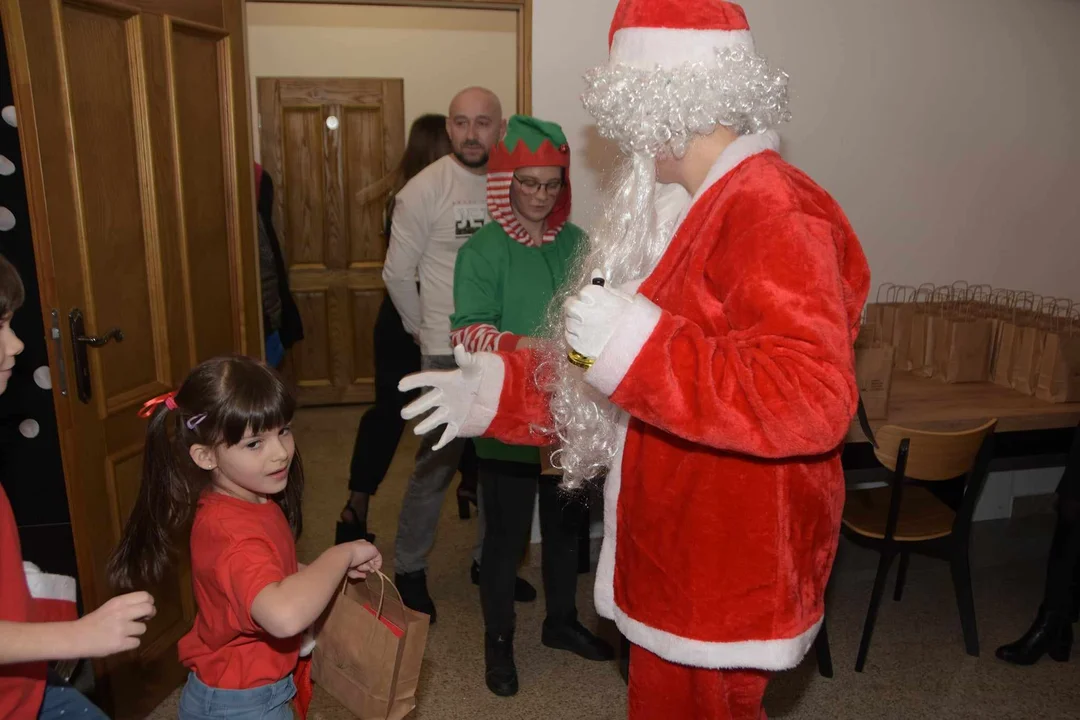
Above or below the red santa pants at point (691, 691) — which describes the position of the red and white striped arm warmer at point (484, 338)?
above

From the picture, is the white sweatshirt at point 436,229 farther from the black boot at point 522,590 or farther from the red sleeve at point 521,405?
the red sleeve at point 521,405

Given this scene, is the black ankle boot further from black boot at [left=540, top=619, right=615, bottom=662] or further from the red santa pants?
the red santa pants

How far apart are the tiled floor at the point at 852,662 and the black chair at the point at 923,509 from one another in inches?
5.1

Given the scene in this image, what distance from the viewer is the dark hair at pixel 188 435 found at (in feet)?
4.90

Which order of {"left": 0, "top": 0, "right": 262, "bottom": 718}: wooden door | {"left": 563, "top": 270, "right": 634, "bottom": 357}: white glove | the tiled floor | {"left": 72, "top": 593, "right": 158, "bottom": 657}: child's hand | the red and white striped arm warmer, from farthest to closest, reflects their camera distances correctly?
the tiled floor, the red and white striped arm warmer, {"left": 0, "top": 0, "right": 262, "bottom": 718}: wooden door, {"left": 563, "top": 270, "right": 634, "bottom": 357}: white glove, {"left": 72, "top": 593, "right": 158, "bottom": 657}: child's hand

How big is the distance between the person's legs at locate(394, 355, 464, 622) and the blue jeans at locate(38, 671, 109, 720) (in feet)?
4.68

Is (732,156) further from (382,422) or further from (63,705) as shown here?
(382,422)

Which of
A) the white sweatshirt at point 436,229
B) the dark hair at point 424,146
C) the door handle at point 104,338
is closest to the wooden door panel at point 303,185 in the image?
the dark hair at point 424,146

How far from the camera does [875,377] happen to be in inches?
107

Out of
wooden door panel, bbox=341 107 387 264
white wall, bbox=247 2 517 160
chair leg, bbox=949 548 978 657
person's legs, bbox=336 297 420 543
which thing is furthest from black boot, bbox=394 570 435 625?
white wall, bbox=247 2 517 160

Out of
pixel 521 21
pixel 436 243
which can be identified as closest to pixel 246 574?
pixel 436 243

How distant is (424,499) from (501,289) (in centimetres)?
87

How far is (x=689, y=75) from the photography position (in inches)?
55.1

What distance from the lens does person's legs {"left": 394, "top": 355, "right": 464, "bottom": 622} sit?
2865 millimetres
